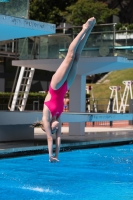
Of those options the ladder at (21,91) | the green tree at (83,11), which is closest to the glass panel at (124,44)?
the ladder at (21,91)

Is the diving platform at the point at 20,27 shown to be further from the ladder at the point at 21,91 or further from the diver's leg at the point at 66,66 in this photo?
the ladder at the point at 21,91

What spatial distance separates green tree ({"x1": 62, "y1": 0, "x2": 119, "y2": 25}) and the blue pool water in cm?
2684

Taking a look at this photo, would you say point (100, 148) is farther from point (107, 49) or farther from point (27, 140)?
point (107, 49)

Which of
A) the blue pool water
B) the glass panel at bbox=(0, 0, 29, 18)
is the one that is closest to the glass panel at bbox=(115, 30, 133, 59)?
the blue pool water

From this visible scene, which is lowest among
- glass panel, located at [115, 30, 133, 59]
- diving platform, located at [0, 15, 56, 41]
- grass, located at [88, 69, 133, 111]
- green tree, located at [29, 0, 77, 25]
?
grass, located at [88, 69, 133, 111]

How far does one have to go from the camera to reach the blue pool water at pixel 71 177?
10.1 metres

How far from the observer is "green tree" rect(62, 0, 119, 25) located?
138 ft

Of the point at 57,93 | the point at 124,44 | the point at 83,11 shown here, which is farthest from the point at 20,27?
the point at 83,11

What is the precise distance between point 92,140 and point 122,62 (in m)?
3.53

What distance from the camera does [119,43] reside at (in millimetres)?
19875

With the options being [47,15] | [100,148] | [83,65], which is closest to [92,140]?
[100,148]

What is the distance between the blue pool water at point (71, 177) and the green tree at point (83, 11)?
26.8 m

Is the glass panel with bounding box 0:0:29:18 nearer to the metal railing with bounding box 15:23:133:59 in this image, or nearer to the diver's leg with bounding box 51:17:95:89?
the metal railing with bounding box 15:23:133:59

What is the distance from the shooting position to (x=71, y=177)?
40.1 ft
